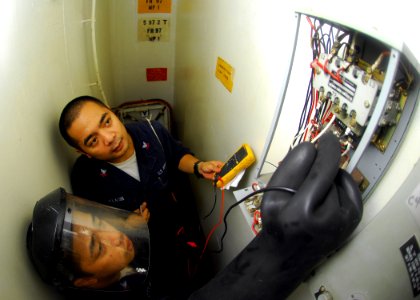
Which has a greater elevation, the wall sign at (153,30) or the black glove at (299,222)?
the wall sign at (153,30)

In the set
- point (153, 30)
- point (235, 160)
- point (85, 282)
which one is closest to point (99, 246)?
point (85, 282)

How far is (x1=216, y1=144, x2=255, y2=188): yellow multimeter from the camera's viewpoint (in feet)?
3.06

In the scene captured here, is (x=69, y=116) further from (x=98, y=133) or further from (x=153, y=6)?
(x=153, y=6)

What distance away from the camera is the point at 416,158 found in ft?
1.39

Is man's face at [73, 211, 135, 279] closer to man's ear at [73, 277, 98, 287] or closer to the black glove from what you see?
man's ear at [73, 277, 98, 287]

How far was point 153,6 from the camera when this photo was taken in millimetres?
1783

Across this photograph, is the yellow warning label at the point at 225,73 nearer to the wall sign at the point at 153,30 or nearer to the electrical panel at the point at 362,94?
the electrical panel at the point at 362,94

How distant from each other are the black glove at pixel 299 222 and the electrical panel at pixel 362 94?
67 mm

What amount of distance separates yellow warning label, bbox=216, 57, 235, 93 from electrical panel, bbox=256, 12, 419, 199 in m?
0.50

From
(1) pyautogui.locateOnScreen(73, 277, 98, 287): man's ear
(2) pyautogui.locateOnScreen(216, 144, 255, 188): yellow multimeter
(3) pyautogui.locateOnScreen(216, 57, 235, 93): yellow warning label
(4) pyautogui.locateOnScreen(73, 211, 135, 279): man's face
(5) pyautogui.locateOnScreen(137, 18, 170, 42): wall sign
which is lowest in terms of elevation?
(1) pyautogui.locateOnScreen(73, 277, 98, 287): man's ear

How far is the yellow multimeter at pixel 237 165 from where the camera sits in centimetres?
93

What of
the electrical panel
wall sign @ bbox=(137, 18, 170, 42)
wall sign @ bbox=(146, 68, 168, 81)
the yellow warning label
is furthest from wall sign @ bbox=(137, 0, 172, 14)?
the electrical panel

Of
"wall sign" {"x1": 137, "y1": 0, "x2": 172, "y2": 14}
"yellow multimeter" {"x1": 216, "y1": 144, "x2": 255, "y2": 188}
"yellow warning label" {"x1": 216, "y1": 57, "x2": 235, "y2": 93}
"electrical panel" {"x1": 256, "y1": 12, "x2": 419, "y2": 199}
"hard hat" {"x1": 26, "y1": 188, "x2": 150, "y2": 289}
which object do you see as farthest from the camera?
"wall sign" {"x1": 137, "y1": 0, "x2": 172, "y2": 14}

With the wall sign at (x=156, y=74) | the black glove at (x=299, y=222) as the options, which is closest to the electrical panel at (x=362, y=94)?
the black glove at (x=299, y=222)
